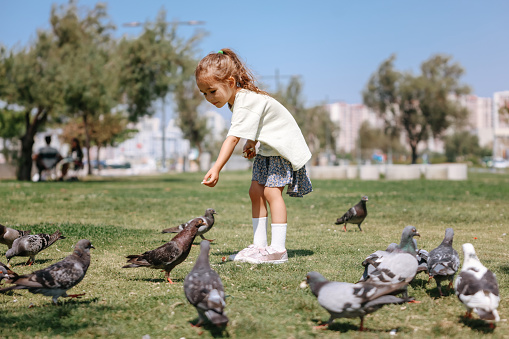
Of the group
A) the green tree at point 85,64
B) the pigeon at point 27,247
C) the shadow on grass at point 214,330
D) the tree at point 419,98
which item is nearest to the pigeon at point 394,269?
the shadow on grass at point 214,330

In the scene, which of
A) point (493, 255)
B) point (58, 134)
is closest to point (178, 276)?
point (493, 255)

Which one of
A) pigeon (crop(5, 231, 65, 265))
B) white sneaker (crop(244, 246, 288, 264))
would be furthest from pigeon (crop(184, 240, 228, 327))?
pigeon (crop(5, 231, 65, 265))

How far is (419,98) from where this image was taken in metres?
49.3

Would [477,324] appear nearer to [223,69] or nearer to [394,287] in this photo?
[394,287]

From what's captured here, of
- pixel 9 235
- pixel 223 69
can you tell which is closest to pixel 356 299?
pixel 223 69

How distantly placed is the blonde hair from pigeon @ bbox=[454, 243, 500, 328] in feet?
9.18

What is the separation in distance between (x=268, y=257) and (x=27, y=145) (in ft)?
73.0

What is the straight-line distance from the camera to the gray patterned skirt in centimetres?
539

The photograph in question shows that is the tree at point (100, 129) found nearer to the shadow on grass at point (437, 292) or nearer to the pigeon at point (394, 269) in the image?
the shadow on grass at point (437, 292)

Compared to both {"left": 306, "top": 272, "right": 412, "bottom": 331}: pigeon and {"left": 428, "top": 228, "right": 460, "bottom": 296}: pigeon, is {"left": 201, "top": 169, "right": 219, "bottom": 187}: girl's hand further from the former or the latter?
{"left": 428, "top": 228, "right": 460, "bottom": 296}: pigeon

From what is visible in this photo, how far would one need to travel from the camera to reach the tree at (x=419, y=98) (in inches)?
1922

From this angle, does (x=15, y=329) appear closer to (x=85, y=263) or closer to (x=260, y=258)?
(x=85, y=263)

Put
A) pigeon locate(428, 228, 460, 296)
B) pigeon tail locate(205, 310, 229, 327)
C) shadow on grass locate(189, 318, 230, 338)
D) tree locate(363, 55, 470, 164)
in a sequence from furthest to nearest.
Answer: tree locate(363, 55, 470, 164), pigeon locate(428, 228, 460, 296), shadow on grass locate(189, 318, 230, 338), pigeon tail locate(205, 310, 229, 327)

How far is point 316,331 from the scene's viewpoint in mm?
3354
